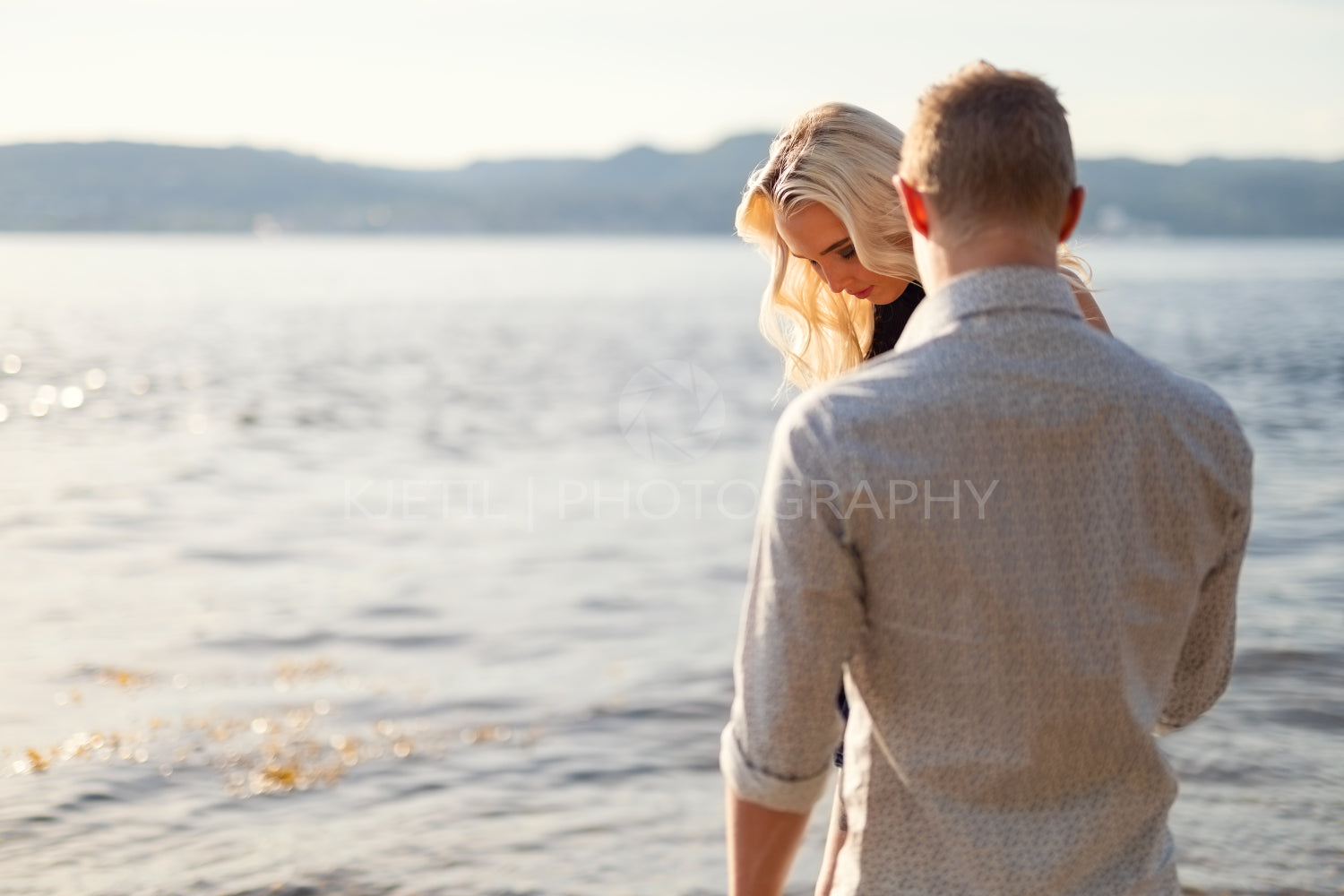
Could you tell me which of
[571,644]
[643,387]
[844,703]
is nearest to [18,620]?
[571,644]

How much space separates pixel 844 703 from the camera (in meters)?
3.14

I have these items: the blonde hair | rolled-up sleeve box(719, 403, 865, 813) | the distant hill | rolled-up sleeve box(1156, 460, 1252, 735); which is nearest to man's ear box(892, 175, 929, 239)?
rolled-up sleeve box(719, 403, 865, 813)

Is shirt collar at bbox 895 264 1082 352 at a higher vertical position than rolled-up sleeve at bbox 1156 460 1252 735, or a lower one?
higher

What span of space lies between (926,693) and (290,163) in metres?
199

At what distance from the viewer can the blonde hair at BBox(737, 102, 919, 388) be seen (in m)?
3.25

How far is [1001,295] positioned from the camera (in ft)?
5.01

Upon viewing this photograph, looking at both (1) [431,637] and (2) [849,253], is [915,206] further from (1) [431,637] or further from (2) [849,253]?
(1) [431,637]

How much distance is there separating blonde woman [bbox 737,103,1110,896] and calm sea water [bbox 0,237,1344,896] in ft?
9.87

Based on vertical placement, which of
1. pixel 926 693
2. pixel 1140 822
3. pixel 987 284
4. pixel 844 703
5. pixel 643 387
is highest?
pixel 987 284

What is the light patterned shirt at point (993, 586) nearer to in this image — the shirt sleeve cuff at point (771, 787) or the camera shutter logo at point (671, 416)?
the shirt sleeve cuff at point (771, 787)

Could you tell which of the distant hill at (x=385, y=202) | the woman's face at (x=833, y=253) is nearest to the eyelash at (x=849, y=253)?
the woman's face at (x=833, y=253)

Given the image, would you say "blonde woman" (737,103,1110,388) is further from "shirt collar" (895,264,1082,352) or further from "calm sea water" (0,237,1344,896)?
"calm sea water" (0,237,1344,896)

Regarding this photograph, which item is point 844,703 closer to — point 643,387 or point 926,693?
point 926,693

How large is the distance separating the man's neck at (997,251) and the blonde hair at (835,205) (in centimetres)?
162
